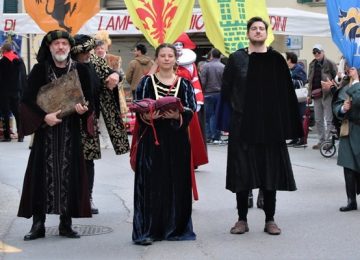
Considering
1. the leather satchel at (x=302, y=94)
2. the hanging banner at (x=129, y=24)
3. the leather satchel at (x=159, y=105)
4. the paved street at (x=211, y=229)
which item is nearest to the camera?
the paved street at (x=211, y=229)

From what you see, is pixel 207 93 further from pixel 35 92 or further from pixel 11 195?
pixel 35 92

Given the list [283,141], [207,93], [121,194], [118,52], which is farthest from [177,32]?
[118,52]

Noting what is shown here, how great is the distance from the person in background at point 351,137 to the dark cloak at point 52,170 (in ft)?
10.4

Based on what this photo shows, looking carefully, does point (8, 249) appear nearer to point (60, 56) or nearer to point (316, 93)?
point (60, 56)

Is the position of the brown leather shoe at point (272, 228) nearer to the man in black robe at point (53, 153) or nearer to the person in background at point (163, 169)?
the person in background at point (163, 169)

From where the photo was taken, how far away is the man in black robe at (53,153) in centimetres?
731

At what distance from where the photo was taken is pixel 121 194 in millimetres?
10234

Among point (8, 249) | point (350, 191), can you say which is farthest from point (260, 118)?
point (8, 249)

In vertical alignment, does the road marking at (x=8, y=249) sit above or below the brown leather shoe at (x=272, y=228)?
below

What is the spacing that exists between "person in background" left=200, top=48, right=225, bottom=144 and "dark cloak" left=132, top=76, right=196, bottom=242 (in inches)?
377

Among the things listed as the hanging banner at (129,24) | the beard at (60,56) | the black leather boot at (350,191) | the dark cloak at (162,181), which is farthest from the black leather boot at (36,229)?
the hanging banner at (129,24)

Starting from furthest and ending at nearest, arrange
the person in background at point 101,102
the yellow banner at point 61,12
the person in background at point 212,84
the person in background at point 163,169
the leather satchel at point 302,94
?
the person in background at point 212,84, the leather satchel at point 302,94, the yellow banner at point 61,12, the person in background at point 101,102, the person in background at point 163,169

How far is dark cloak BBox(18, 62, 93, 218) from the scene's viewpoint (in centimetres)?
731

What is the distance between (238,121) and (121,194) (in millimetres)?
3073
